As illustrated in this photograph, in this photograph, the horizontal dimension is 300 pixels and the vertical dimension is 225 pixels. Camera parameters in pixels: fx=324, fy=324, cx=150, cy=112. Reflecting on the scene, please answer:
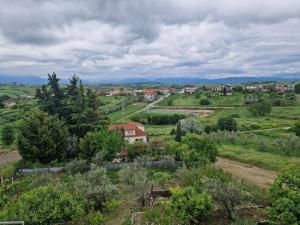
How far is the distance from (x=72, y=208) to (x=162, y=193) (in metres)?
8.02

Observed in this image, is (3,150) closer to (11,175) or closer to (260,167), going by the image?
(11,175)

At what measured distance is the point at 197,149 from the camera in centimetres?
3006

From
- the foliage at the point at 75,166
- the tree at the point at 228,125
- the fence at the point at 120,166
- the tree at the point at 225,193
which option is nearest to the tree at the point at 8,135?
the fence at the point at 120,166

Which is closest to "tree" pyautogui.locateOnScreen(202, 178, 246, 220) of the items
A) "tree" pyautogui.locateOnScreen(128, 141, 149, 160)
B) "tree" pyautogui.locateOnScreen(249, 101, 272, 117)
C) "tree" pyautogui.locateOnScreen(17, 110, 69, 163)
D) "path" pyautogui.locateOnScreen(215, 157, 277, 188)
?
"path" pyautogui.locateOnScreen(215, 157, 277, 188)

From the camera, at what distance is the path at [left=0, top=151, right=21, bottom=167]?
4307 centimetres

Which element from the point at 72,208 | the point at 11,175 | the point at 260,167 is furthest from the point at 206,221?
the point at 11,175

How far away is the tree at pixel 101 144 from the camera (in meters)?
33.4

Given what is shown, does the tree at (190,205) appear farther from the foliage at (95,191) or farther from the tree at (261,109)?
the tree at (261,109)

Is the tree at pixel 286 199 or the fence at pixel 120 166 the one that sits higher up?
the tree at pixel 286 199

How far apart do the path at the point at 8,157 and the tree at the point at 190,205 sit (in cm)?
3062

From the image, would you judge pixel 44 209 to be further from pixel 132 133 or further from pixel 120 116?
pixel 120 116

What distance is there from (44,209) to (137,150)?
18.2 m

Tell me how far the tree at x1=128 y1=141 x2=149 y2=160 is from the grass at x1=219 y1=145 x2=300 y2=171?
1040cm

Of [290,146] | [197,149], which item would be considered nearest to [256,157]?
[290,146]
